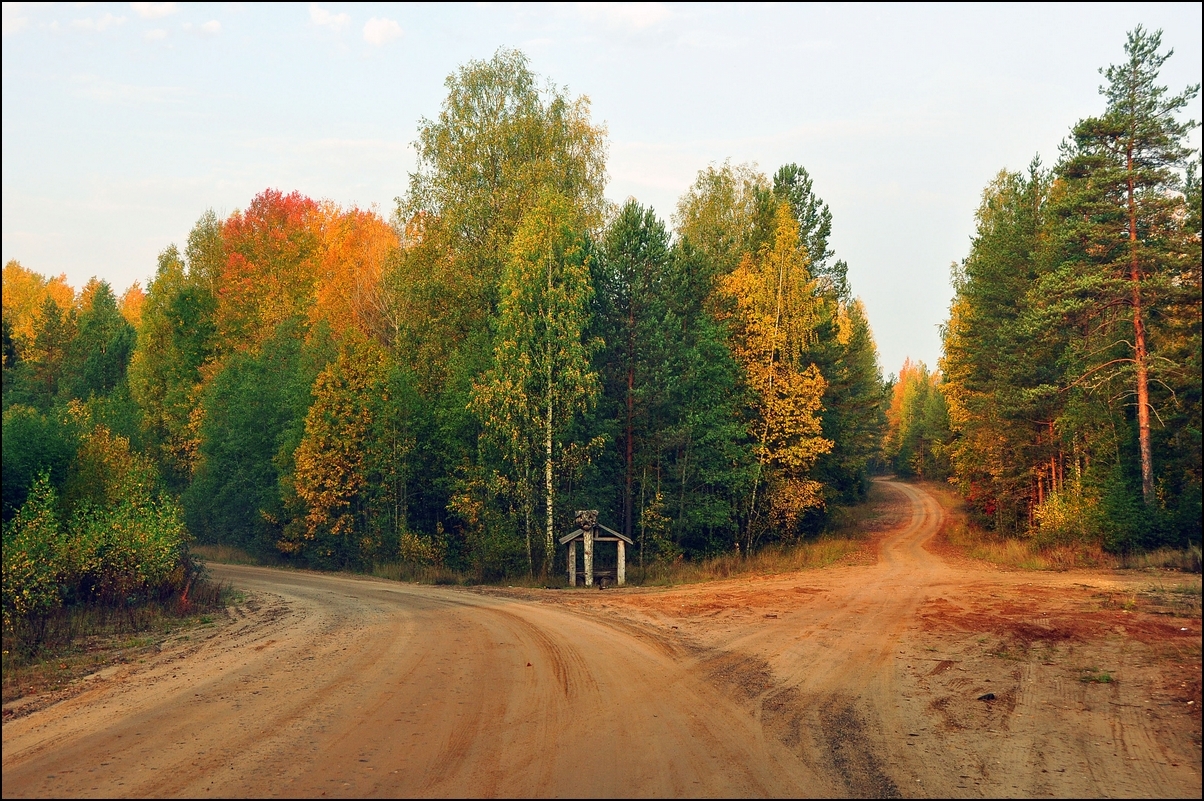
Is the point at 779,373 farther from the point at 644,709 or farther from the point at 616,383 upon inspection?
the point at 644,709

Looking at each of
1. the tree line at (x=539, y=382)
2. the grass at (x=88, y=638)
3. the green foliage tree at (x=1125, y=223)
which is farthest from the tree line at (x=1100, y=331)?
the grass at (x=88, y=638)

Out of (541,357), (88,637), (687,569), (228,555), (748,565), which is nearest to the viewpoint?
(88,637)

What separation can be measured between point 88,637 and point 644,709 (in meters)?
11.3

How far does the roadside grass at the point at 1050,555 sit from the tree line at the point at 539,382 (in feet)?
22.7

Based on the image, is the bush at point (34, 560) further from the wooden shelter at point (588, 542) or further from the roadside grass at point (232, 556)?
the roadside grass at point (232, 556)

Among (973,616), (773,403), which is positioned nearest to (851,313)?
(773,403)

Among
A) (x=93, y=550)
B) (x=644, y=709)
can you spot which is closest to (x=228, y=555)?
(x=93, y=550)

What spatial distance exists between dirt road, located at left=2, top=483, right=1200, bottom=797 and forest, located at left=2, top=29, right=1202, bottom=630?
311 inches

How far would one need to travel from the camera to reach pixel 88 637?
14.6 metres

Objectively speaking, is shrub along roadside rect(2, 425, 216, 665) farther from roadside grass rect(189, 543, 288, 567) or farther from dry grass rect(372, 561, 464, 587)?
roadside grass rect(189, 543, 288, 567)

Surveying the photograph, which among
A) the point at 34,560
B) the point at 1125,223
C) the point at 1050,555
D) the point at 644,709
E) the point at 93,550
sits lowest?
the point at 1050,555

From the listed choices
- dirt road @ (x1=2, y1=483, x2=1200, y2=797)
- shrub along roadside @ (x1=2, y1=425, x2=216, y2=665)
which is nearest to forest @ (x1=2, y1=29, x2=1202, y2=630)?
shrub along roadside @ (x1=2, y1=425, x2=216, y2=665)

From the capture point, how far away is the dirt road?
7469 millimetres

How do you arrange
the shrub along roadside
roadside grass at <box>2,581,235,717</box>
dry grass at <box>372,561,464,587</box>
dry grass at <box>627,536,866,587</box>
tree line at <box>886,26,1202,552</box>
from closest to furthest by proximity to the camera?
roadside grass at <box>2,581,235,717</box> < the shrub along roadside < tree line at <box>886,26,1202,552</box> < dry grass at <box>627,536,866,587</box> < dry grass at <box>372,561,464,587</box>
